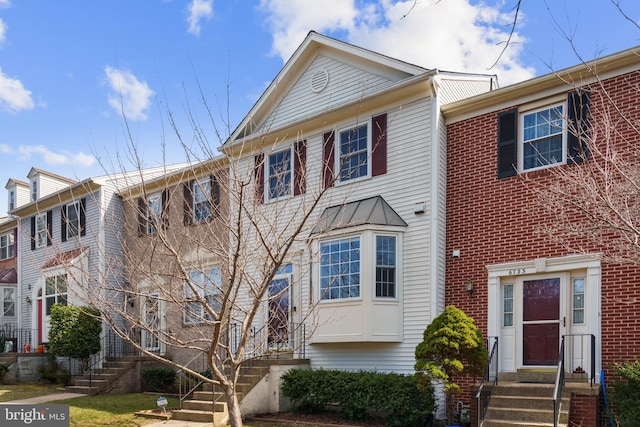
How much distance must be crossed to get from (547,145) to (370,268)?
4365mm

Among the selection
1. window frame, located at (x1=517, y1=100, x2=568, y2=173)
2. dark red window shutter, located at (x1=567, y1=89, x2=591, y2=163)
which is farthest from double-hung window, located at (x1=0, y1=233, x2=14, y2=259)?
dark red window shutter, located at (x1=567, y1=89, x2=591, y2=163)

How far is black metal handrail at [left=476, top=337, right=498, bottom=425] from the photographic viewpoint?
11.0 m

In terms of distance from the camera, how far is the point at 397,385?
11773 mm

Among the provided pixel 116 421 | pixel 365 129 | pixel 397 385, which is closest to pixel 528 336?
pixel 397 385

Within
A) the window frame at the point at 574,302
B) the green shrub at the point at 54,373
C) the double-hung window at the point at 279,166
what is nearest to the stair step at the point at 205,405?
the double-hung window at the point at 279,166

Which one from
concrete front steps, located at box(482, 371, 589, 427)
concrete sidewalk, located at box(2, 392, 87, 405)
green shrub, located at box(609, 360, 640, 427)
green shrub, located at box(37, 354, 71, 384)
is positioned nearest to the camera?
green shrub, located at box(609, 360, 640, 427)

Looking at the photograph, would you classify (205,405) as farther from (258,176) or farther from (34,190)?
(34,190)

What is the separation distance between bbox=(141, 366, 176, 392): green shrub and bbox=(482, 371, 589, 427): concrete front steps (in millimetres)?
10090

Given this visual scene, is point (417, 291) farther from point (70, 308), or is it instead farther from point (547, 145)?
point (70, 308)

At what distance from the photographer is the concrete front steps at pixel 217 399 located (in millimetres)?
12730

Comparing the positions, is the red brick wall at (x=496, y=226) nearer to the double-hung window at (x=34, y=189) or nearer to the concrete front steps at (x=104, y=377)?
the concrete front steps at (x=104, y=377)

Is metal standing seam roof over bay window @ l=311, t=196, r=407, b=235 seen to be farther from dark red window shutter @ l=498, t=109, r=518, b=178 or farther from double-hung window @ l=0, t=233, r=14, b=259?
double-hung window @ l=0, t=233, r=14, b=259

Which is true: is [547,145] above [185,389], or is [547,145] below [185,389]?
above

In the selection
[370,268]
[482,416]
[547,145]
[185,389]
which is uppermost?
[547,145]
